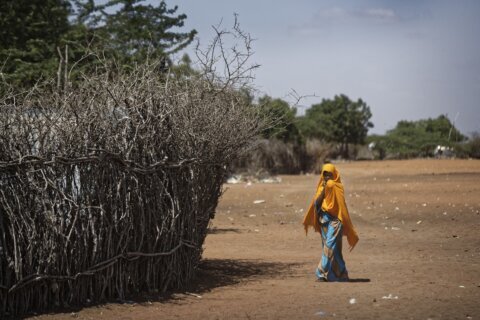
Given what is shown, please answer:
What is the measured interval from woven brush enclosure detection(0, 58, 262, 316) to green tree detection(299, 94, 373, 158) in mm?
54335

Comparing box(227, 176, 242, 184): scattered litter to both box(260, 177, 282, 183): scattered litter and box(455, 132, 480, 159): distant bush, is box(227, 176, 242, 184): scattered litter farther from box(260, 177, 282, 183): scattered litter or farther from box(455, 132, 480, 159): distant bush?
box(455, 132, 480, 159): distant bush

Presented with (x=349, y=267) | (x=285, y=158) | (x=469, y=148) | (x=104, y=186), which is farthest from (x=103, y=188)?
(x=469, y=148)

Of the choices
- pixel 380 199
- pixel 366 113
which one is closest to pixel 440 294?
pixel 380 199

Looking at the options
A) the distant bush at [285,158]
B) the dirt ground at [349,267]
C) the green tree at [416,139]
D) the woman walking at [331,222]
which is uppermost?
the green tree at [416,139]

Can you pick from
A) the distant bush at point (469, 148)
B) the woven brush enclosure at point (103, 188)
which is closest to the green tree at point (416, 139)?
the distant bush at point (469, 148)

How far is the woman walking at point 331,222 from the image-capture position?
31.3 feet

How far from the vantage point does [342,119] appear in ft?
221

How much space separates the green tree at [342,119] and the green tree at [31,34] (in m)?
47.3

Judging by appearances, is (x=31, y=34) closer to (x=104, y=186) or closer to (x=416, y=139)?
(x=104, y=186)

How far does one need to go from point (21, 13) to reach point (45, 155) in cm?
982

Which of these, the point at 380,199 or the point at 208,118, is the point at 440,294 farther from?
the point at 380,199

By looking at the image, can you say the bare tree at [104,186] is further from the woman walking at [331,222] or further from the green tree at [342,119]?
the green tree at [342,119]

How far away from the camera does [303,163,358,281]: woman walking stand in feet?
31.3

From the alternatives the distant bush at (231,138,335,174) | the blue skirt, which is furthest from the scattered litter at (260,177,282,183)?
the blue skirt
